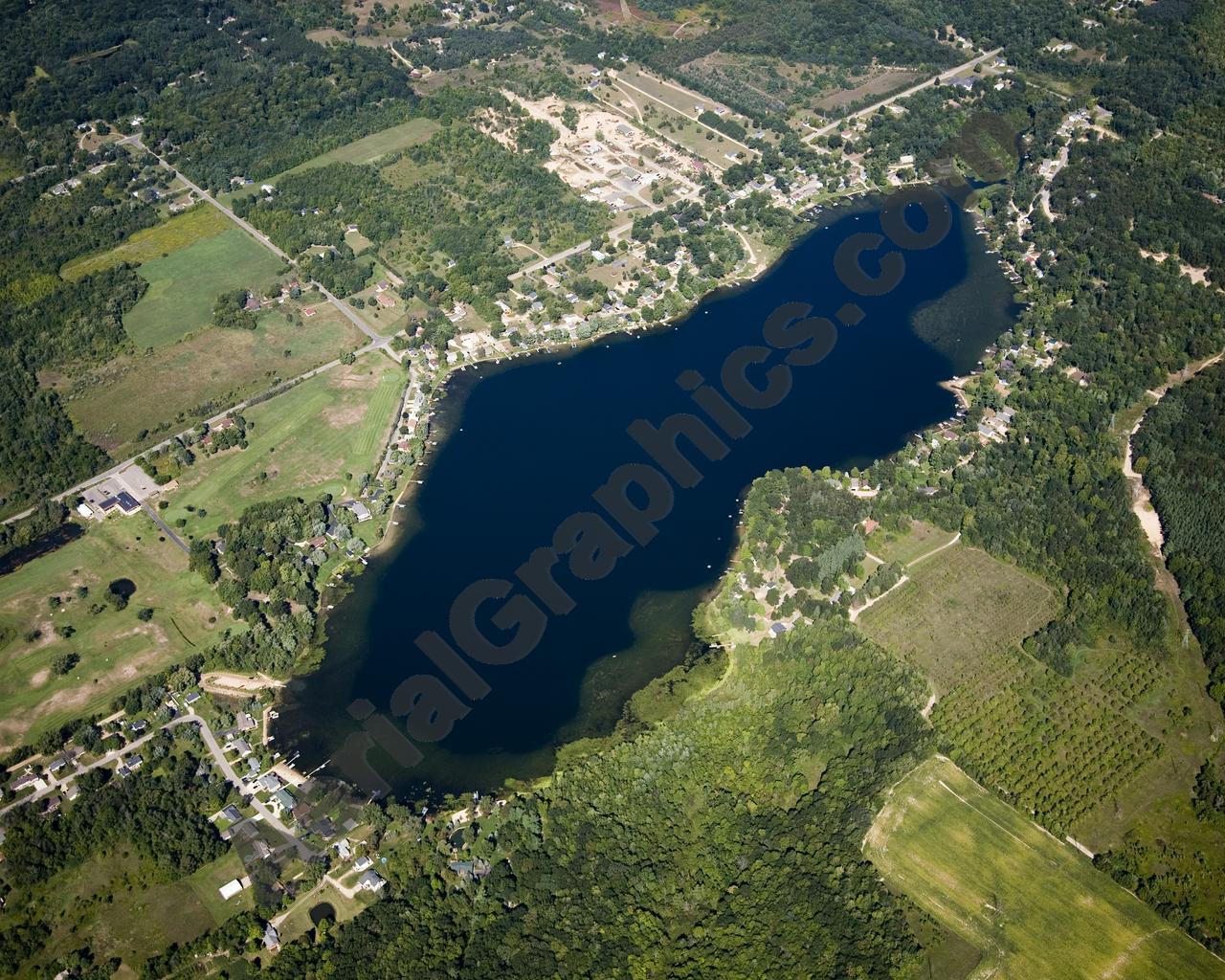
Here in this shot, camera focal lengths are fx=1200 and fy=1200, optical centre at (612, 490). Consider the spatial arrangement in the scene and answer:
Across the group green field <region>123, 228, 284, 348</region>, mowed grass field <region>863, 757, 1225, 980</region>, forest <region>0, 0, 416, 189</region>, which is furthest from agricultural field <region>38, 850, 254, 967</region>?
forest <region>0, 0, 416, 189</region>

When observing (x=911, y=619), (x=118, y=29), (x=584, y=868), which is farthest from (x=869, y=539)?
(x=118, y=29)

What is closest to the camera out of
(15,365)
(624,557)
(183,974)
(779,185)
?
(183,974)

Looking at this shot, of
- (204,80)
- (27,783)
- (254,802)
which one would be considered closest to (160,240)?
(204,80)

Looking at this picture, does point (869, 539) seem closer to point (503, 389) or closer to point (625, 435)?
point (625, 435)

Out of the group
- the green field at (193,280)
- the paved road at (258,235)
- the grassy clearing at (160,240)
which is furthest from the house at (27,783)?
the grassy clearing at (160,240)

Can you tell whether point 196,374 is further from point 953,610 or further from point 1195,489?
point 1195,489
